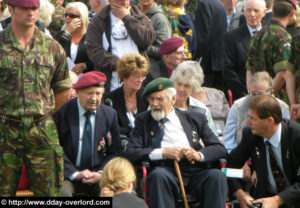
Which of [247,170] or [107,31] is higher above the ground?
[107,31]

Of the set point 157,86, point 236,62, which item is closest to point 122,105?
point 157,86

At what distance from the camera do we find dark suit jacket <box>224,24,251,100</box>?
9430 millimetres

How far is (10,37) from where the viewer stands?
5.94 metres

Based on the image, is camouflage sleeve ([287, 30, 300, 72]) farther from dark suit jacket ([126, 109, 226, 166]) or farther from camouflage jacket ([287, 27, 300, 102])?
dark suit jacket ([126, 109, 226, 166])

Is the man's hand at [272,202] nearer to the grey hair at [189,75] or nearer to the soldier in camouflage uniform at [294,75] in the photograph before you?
the soldier in camouflage uniform at [294,75]

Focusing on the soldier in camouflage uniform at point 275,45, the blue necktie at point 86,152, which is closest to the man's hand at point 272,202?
the blue necktie at point 86,152

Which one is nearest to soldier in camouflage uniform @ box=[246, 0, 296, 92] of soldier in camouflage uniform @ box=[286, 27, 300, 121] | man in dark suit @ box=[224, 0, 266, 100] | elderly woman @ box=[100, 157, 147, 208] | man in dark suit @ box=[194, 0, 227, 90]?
soldier in camouflage uniform @ box=[286, 27, 300, 121]

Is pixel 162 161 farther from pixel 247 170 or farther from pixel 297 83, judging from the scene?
pixel 297 83

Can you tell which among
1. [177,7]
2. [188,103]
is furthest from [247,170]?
[177,7]

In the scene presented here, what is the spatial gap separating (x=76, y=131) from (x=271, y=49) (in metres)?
2.81

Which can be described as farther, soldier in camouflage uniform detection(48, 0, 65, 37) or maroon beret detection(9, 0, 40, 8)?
soldier in camouflage uniform detection(48, 0, 65, 37)

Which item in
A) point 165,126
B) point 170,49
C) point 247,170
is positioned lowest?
point 247,170

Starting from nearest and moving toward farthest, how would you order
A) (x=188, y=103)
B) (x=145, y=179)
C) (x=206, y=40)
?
1. (x=145, y=179)
2. (x=188, y=103)
3. (x=206, y=40)

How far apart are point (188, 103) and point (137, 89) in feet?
1.85
